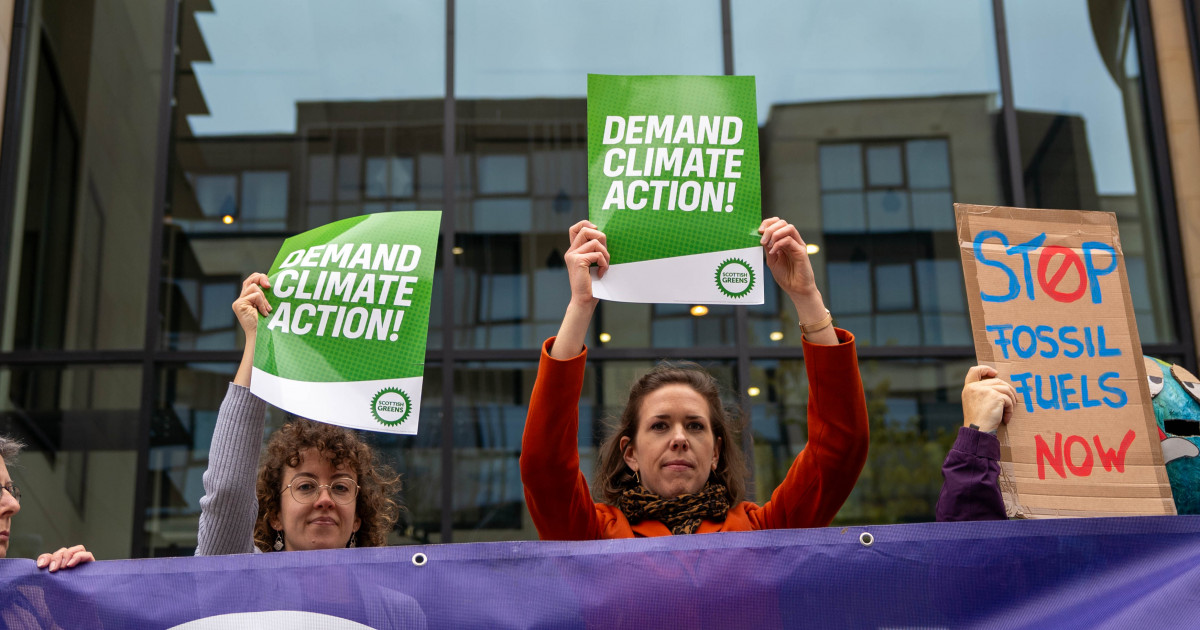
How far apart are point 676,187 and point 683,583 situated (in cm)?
99

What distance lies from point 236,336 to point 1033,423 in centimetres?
524

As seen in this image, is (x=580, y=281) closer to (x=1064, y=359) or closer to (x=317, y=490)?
(x=317, y=490)

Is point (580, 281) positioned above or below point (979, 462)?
above

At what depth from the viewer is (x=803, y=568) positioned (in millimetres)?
2496

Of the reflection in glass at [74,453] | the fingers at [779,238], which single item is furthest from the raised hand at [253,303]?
the reflection in glass at [74,453]

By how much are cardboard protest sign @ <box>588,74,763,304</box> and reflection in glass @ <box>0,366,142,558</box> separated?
15.1ft

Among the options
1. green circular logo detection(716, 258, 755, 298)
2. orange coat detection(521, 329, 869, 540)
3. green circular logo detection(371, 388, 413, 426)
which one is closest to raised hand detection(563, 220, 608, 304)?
orange coat detection(521, 329, 869, 540)

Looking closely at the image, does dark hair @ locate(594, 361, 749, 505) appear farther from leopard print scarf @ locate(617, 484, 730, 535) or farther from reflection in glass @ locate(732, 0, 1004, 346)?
reflection in glass @ locate(732, 0, 1004, 346)

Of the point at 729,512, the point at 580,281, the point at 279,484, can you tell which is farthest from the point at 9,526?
the point at 729,512

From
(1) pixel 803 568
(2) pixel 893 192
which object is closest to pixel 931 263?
(2) pixel 893 192

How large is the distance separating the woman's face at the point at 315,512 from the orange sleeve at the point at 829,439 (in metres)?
1.22

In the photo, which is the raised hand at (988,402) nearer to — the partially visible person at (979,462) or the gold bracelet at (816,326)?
the partially visible person at (979,462)

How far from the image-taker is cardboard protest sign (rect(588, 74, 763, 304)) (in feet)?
8.85

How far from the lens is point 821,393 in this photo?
281cm
